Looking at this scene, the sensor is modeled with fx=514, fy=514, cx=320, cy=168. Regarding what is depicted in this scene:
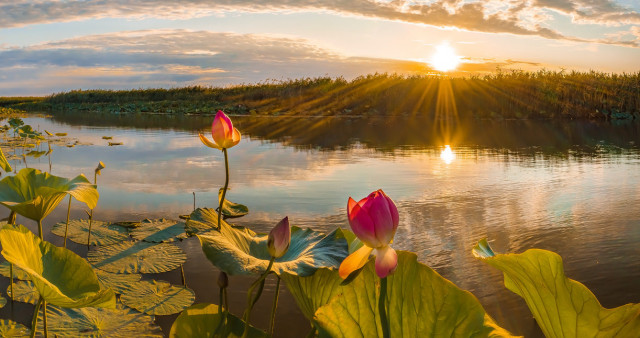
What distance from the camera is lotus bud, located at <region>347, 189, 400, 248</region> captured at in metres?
0.64

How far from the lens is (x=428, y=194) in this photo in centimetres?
369

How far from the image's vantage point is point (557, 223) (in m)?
2.96

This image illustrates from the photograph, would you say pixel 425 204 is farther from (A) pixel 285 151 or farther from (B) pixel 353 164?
(A) pixel 285 151

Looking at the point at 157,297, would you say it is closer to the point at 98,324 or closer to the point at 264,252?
the point at 98,324

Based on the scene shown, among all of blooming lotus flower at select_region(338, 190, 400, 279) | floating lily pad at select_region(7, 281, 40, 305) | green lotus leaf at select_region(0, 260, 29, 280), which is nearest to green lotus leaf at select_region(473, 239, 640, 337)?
blooming lotus flower at select_region(338, 190, 400, 279)

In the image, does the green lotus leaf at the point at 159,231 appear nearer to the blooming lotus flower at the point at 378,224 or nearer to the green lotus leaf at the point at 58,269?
the green lotus leaf at the point at 58,269

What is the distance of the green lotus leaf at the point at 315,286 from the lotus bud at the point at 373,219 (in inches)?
14.0

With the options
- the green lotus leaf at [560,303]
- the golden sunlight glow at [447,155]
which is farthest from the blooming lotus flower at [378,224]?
the golden sunlight glow at [447,155]

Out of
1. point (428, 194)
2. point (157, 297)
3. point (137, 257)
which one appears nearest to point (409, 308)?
point (157, 297)

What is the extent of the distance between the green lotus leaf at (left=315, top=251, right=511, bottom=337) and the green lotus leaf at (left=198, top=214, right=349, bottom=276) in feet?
0.43

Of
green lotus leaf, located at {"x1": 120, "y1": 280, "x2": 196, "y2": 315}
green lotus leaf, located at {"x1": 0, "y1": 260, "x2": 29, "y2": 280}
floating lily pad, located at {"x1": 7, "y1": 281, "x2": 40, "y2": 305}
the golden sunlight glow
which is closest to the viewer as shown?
green lotus leaf, located at {"x1": 120, "y1": 280, "x2": 196, "y2": 315}

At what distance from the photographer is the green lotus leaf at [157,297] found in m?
1.73

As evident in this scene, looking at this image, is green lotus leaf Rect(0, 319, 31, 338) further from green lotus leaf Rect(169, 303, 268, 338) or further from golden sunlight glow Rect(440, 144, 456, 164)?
golden sunlight glow Rect(440, 144, 456, 164)

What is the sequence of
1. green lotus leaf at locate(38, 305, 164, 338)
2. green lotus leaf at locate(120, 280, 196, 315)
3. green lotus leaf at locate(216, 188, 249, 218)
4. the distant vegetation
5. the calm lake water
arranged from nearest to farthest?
green lotus leaf at locate(38, 305, 164, 338) < green lotus leaf at locate(120, 280, 196, 315) < the calm lake water < green lotus leaf at locate(216, 188, 249, 218) < the distant vegetation
